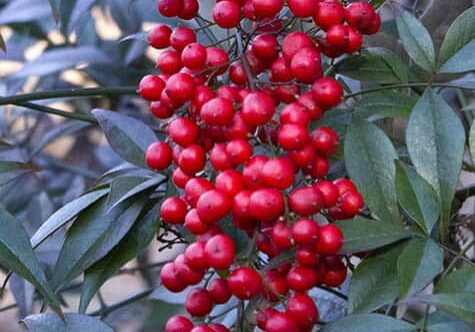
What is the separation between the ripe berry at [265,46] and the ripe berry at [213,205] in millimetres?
120

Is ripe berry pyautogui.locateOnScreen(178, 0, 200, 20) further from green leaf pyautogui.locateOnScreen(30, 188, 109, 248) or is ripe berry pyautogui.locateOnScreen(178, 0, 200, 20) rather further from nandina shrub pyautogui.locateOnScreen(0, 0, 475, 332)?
green leaf pyautogui.locateOnScreen(30, 188, 109, 248)

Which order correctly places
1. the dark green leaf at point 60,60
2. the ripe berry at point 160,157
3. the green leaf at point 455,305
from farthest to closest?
1. the dark green leaf at point 60,60
2. the ripe berry at point 160,157
3. the green leaf at point 455,305

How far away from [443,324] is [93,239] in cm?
29

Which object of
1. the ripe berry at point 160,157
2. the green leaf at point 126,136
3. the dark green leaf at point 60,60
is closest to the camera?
the ripe berry at point 160,157

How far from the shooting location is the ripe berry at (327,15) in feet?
2.36

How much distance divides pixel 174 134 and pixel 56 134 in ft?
2.87

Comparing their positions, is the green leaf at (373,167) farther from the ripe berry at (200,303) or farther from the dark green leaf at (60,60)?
the dark green leaf at (60,60)

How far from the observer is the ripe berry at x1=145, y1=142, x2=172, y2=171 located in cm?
74

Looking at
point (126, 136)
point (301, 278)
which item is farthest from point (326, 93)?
point (126, 136)

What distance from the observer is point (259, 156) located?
0.66 metres

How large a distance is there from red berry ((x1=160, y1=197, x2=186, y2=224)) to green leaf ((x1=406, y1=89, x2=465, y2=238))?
17 centimetres

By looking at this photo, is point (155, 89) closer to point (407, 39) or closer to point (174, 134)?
point (174, 134)

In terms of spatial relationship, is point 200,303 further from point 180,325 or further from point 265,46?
point 265,46

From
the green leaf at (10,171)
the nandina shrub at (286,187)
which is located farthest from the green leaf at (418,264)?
the green leaf at (10,171)
